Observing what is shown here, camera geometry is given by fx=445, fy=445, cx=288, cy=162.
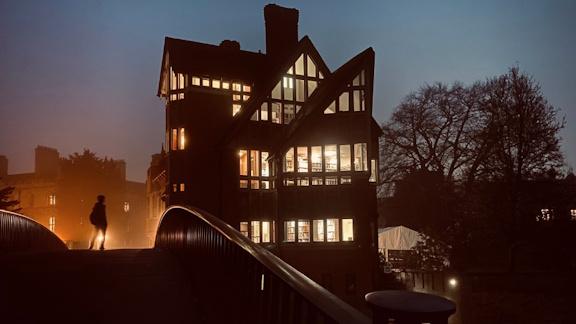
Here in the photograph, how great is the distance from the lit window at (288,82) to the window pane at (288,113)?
1183 mm

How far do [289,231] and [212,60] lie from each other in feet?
39.8

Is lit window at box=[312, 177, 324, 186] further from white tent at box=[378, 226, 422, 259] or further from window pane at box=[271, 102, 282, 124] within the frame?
white tent at box=[378, 226, 422, 259]

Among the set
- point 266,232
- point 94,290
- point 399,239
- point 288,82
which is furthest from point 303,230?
point 94,290

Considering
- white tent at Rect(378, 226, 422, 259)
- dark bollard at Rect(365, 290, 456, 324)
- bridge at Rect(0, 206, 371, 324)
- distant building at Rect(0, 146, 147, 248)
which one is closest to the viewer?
dark bollard at Rect(365, 290, 456, 324)

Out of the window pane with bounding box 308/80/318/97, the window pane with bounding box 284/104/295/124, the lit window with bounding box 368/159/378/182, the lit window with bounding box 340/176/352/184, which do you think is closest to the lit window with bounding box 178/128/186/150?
the window pane with bounding box 284/104/295/124

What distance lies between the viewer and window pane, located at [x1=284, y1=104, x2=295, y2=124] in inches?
1104

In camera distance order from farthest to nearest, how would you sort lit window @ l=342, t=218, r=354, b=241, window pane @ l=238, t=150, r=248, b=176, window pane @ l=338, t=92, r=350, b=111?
window pane @ l=238, t=150, r=248, b=176 < window pane @ l=338, t=92, r=350, b=111 < lit window @ l=342, t=218, r=354, b=241

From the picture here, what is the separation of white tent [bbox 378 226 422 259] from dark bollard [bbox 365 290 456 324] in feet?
114

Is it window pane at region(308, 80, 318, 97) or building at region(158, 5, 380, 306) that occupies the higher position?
window pane at region(308, 80, 318, 97)

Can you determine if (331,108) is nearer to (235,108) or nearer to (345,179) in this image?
(345,179)

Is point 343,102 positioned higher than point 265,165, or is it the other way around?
point 343,102

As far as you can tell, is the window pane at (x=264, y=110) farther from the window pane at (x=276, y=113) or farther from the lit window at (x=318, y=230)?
the lit window at (x=318, y=230)

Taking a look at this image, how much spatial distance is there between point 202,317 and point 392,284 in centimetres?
2363

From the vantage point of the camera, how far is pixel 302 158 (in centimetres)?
2642
